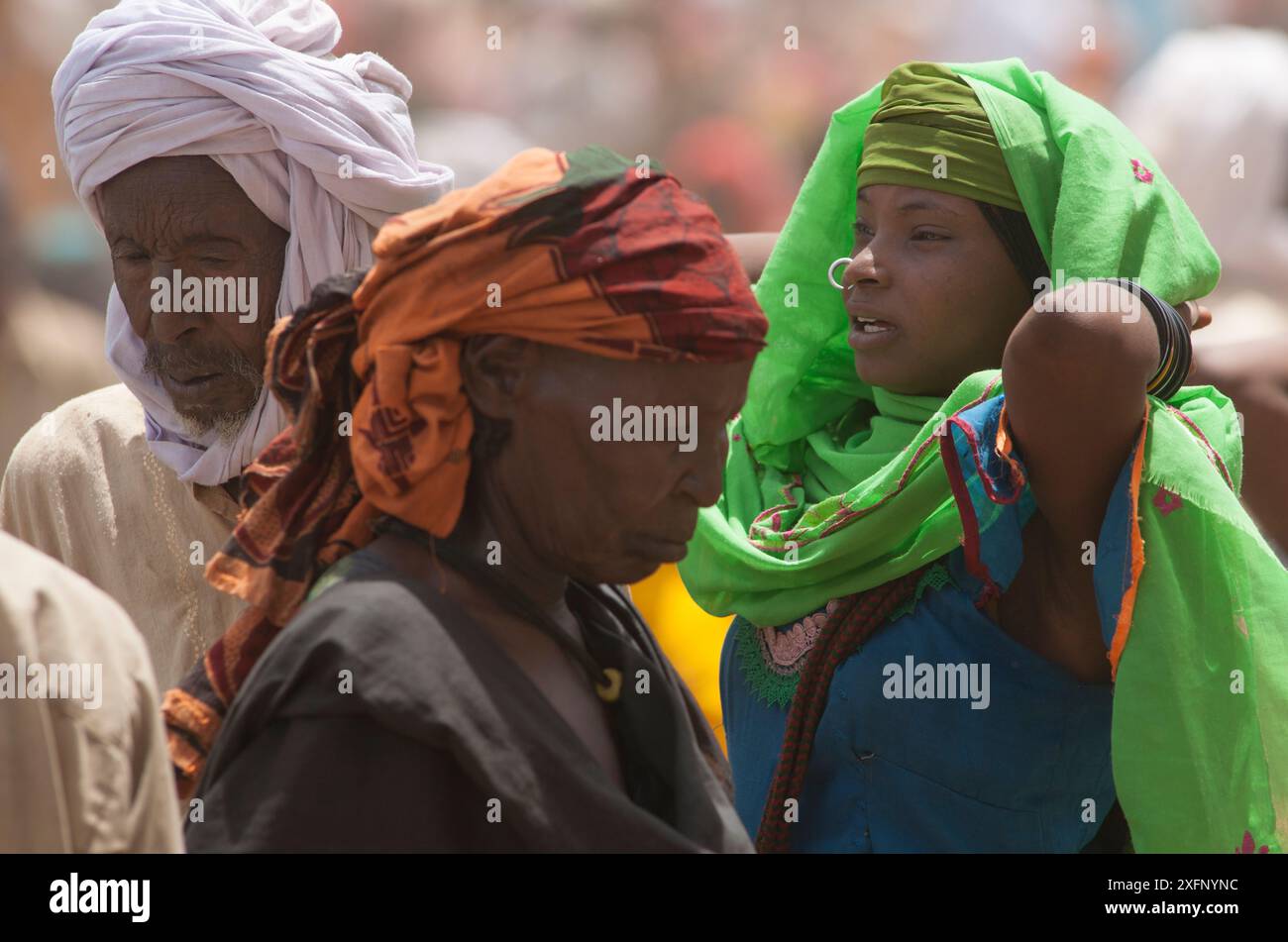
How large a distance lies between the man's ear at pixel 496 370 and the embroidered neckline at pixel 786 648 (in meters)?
1.26

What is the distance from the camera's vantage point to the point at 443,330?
6.78ft

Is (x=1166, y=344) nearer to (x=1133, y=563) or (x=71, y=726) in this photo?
(x=1133, y=563)

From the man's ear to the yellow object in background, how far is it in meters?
1.70

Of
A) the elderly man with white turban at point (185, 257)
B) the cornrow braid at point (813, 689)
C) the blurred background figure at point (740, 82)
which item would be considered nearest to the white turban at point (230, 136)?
the elderly man with white turban at point (185, 257)

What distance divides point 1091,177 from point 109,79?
181cm

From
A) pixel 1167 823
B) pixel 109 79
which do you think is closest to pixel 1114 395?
pixel 1167 823

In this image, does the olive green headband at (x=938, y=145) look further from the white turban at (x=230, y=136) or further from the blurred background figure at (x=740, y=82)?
the blurred background figure at (x=740, y=82)

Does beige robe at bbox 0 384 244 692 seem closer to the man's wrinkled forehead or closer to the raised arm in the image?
the man's wrinkled forehead

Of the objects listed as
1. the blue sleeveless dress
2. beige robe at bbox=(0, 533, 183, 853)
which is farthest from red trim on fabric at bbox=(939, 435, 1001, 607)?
beige robe at bbox=(0, 533, 183, 853)

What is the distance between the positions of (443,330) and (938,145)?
5.05 ft

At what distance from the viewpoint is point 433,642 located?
Answer: 78.4 inches

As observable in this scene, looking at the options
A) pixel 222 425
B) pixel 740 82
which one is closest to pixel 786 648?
pixel 222 425

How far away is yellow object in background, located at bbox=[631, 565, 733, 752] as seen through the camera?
3758 millimetres

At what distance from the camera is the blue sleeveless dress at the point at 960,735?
3.01 m
